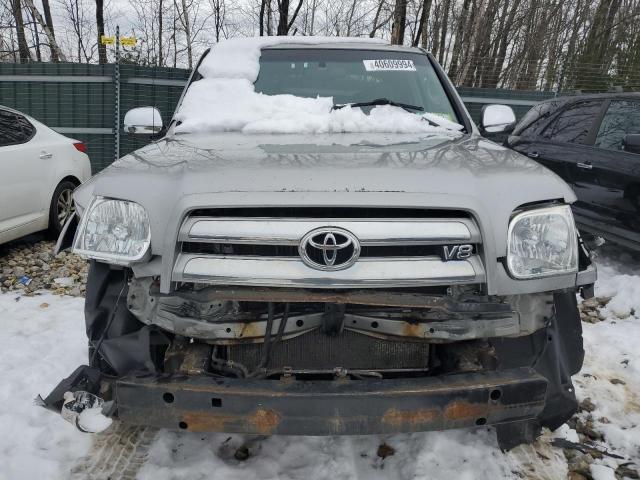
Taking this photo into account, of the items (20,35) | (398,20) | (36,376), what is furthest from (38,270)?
(20,35)

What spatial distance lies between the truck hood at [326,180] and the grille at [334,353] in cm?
58

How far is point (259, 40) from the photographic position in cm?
356

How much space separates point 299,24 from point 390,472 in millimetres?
20188

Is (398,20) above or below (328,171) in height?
above

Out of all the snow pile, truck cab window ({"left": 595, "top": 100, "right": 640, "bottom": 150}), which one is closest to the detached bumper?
the snow pile

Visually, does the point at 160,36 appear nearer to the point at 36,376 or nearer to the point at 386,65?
the point at 386,65

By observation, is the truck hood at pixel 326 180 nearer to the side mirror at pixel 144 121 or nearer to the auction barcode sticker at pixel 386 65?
the side mirror at pixel 144 121

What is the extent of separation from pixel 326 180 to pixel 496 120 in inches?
76.1

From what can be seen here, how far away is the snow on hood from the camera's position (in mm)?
2811

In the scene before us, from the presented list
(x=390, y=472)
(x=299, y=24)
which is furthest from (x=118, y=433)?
(x=299, y=24)

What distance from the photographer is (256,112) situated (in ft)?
9.65

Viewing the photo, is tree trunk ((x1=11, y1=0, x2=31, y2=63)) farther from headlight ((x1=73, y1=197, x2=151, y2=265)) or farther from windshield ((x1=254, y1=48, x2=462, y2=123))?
headlight ((x1=73, y1=197, x2=151, y2=265))

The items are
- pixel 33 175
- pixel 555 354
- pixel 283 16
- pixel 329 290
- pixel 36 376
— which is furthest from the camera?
pixel 283 16

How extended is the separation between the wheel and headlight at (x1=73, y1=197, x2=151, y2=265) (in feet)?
13.5
